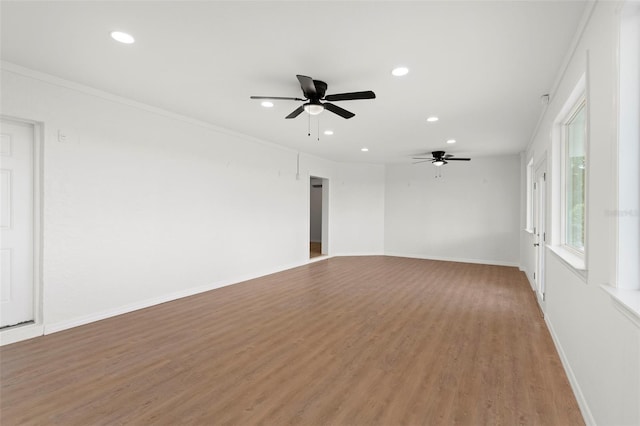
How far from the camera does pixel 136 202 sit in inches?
166

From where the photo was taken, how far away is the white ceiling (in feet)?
7.33

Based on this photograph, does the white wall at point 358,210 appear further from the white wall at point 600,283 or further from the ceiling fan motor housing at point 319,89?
the white wall at point 600,283

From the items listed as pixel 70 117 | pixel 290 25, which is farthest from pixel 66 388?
pixel 290 25

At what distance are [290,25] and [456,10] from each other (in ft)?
3.91

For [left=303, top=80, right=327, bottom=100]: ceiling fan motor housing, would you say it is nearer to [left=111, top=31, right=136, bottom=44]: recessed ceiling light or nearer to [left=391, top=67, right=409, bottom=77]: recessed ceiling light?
[left=391, top=67, right=409, bottom=77]: recessed ceiling light

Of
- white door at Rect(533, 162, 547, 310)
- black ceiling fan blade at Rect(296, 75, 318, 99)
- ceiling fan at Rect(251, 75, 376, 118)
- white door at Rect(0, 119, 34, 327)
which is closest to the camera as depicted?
black ceiling fan blade at Rect(296, 75, 318, 99)

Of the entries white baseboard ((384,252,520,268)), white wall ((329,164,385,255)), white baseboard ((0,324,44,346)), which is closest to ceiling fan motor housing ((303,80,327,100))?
white baseboard ((0,324,44,346))

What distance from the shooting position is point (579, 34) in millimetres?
2373

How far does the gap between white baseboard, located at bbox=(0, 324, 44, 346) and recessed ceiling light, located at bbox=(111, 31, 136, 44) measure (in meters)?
3.02

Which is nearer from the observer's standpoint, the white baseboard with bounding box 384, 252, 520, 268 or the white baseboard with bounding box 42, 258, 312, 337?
the white baseboard with bounding box 42, 258, 312, 337

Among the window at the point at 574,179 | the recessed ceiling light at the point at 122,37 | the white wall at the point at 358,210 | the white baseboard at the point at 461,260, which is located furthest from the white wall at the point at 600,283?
the white wall at the point at 358,210

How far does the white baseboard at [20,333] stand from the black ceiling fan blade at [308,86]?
374 cm

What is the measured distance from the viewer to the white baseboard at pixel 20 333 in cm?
311

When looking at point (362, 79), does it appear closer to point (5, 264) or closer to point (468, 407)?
point (468, 407)
